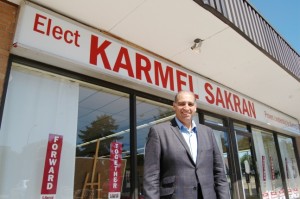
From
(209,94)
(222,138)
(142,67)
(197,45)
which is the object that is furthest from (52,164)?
(222,138)

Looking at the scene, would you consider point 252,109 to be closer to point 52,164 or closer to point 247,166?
point 247,166

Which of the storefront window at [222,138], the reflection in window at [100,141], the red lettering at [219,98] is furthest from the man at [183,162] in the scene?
the storefront window at [222,138]

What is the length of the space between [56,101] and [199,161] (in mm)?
1964

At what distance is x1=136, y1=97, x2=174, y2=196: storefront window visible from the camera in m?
3.92

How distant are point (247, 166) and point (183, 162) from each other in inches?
198

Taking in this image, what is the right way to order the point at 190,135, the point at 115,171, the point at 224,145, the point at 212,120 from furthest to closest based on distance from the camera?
1. the point at 224,145
2. the point at 212,120
3. the point at 115,171
4. the point at 190,135

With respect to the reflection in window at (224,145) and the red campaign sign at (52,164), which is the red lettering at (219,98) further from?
the red campaign sign at (52,164)

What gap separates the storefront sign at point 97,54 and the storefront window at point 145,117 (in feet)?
1.35

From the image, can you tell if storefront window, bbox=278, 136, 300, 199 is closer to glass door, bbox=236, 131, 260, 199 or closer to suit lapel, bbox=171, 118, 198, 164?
glass door, bbox=236, 131, 260, 199

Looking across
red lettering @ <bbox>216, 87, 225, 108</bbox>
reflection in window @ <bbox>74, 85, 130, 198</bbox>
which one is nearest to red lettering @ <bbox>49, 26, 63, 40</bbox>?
reflection in window @ <bbox>74, 85, 130, 198</bbox>

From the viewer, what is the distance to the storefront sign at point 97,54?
297 cm

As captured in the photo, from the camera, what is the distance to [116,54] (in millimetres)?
3723

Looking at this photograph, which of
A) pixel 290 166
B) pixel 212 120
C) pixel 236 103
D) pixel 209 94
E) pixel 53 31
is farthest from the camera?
pixel 290 166

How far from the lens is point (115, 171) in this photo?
3691 millimetres
